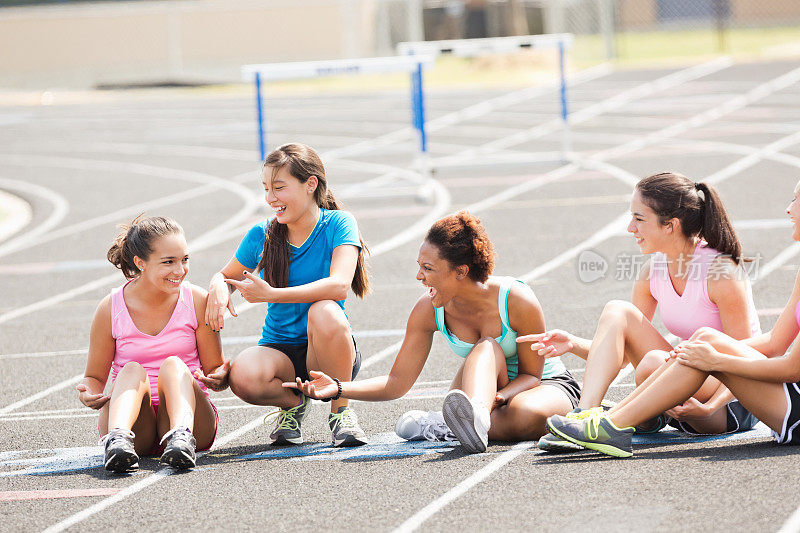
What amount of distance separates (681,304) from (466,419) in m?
1.15

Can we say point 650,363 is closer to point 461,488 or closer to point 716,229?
point 716,229

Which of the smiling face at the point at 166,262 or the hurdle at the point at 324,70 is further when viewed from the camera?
the hurdle at the point at 324,70

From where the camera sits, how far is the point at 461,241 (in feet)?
17.9

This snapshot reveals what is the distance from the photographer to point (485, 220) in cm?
1266

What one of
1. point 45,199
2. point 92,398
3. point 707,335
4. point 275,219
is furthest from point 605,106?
point 92,398

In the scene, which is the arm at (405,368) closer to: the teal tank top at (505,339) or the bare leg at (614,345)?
the teal tank top at (505,339)

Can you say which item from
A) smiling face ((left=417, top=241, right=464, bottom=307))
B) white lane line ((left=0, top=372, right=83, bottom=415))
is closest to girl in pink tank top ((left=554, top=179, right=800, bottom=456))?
smiling face ((left=417, top=241, right=464, bottom=307))

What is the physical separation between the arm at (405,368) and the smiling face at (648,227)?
3.36ft

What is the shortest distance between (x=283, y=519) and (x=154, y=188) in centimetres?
1290

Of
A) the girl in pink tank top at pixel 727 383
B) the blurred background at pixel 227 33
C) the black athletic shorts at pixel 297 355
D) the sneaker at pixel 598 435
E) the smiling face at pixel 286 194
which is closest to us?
the girl in pink tank top at pixel 727 383

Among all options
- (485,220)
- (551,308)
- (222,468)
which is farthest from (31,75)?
(222,468)

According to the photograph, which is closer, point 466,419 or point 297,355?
point 466,419

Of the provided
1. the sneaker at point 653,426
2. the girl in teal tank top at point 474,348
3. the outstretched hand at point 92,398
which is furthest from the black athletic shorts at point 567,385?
the outstretched hand at point 92,398

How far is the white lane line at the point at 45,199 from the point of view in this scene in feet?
43.7
